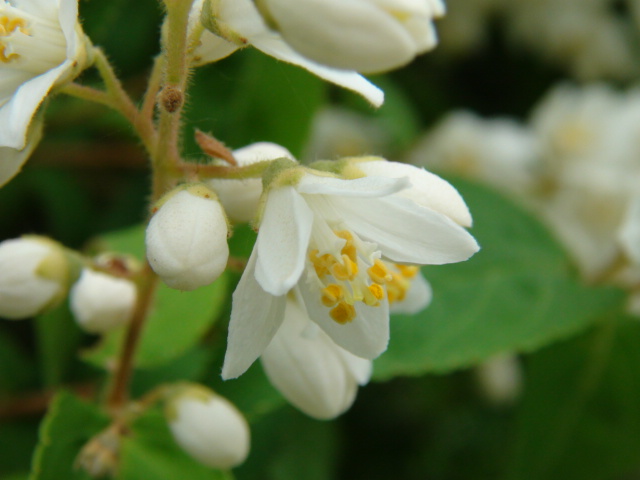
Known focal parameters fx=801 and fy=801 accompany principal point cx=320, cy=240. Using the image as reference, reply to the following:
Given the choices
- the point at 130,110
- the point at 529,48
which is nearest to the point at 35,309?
the point at 130,110

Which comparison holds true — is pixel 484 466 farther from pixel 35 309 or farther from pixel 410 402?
pixel 35 309

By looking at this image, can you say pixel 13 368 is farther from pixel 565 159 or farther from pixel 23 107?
pixel 565 159

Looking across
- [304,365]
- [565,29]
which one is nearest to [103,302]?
[304,365]

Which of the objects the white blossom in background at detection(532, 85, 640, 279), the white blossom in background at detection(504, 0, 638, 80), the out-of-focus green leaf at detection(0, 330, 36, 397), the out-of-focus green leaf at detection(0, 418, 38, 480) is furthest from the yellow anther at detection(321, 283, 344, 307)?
the white blossom in background at detection(504, 0, 638, 80)

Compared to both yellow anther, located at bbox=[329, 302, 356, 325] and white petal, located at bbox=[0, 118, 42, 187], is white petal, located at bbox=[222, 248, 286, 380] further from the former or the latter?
white petal, located at bbox=[0, 118, 42, 187]

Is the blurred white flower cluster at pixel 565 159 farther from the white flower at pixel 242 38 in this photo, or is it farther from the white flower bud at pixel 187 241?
the white flower bud at pixel 187 241

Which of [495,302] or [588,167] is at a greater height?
[495,302]
